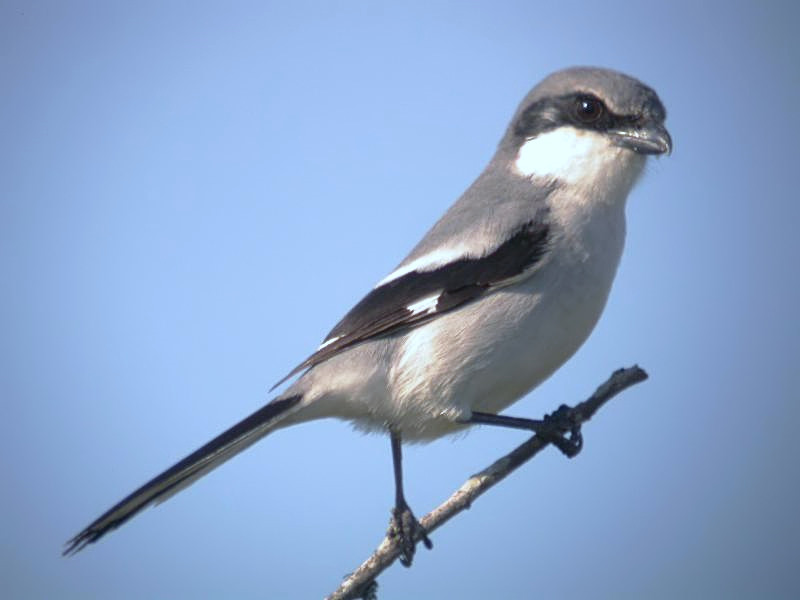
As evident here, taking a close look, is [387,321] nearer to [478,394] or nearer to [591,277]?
[478,394]

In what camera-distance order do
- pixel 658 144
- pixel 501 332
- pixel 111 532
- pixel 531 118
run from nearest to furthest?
pixel 111 532 < pixel 501 332 < pixel 658 144 < pixel 531 118

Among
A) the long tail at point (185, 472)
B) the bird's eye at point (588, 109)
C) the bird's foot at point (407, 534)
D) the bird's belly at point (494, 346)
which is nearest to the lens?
the long tail at point (185, 472)

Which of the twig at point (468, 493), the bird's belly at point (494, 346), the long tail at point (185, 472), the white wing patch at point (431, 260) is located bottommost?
the twig at point (468, 493)

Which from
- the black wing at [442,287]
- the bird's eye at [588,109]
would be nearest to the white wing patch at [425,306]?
the black wing at [442,287]

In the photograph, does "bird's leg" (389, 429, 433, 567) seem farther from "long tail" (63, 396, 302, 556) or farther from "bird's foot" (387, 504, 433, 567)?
"long tail" (63, 396, 302, 556)

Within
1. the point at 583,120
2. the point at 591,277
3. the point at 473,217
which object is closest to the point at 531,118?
the point at 583,120

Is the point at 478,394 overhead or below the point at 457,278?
below

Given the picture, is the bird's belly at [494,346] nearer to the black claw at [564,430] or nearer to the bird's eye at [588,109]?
the black claw at [564,430]

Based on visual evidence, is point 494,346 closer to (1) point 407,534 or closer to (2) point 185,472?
(1) point 407,534
